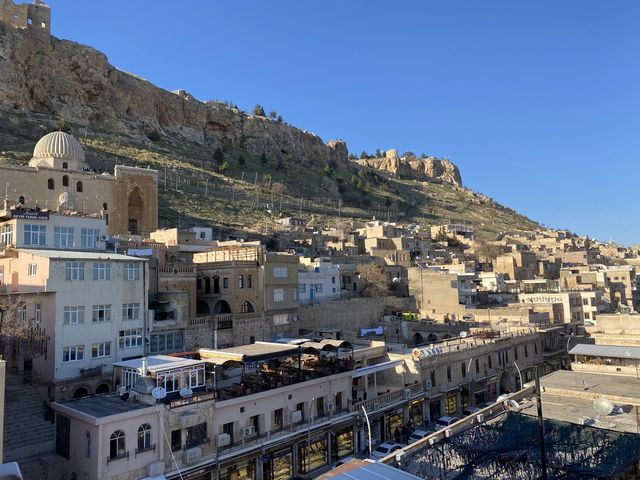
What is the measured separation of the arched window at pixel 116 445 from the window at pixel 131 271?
902cm

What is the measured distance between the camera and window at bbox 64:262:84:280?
76.3ft

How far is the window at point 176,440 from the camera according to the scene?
20.0 meters

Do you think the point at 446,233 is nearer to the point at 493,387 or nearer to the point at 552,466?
the point at 493,387

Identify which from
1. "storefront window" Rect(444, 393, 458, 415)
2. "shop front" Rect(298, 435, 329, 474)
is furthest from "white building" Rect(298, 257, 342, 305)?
"shop front" Rect(298, 435, 329, 474)

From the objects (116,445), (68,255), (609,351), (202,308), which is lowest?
(116,445)

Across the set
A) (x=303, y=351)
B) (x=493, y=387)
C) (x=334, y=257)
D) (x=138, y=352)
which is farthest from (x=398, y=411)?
(x=334, y=257)

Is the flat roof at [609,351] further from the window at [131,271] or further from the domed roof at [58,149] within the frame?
the domed roof at [58,149]

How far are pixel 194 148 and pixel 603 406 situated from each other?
98.6 metres

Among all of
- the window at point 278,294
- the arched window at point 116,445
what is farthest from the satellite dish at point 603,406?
the window at point 278,294

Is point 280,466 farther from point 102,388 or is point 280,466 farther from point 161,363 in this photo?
point 102,388

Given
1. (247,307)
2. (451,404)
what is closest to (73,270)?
(247,307)

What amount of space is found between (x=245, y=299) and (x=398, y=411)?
11.3 meters

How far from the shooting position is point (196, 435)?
20.7 m

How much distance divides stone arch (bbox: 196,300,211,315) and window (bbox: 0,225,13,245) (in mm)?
12090
